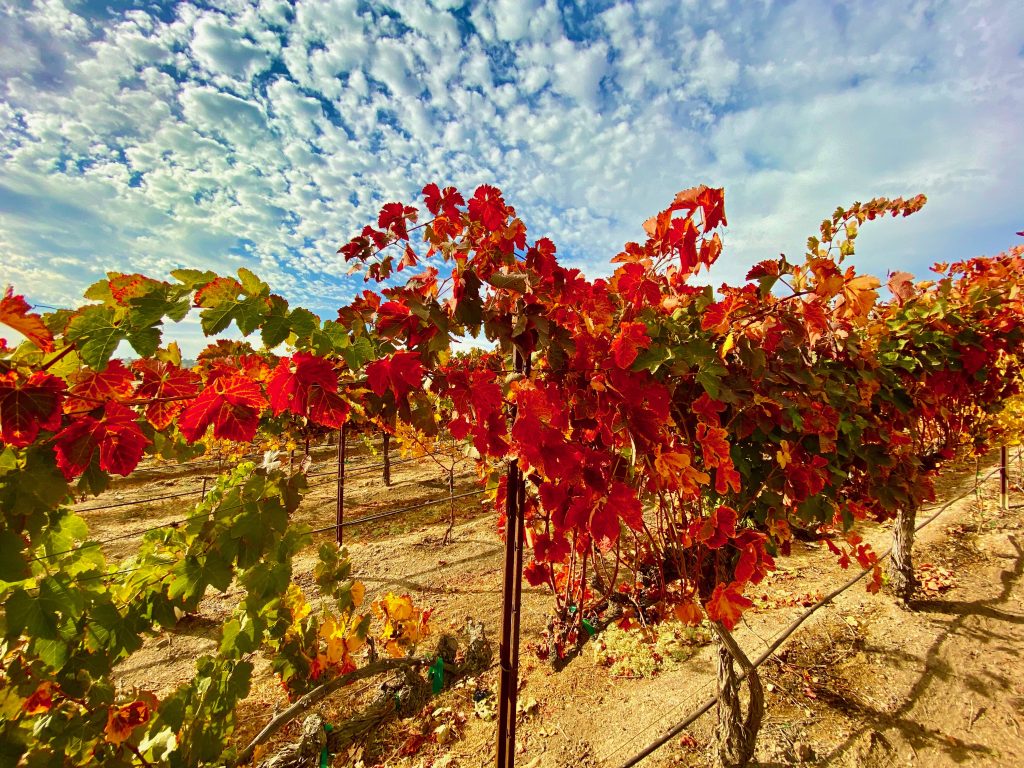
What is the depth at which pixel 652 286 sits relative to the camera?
1527 mm

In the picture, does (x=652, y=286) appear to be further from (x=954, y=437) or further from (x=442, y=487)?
(x=442, y=487)

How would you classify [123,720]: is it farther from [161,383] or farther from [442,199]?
[442,199]

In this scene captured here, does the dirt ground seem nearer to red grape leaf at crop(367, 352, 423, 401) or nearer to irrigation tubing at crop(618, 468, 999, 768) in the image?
irrigation tubing at crop(618, 468, 999, 768)

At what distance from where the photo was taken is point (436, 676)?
3.84 meters

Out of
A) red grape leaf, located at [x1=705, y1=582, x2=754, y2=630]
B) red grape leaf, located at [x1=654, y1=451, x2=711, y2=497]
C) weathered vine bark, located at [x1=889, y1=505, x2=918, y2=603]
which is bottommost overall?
weathered vine bark, located at [x1=889, y1=505, x2=918, y2=603]

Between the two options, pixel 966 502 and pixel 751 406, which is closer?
pixel 751 406

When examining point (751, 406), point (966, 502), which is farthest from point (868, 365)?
point (966, 502)

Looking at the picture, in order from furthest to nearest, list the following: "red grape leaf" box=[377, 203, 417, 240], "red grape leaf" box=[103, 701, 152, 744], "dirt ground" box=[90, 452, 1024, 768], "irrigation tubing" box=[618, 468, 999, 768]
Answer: "dirt ground" box=[90, 452, 1024, 768]
"irrigation tubing" box=[618, 468, 999, 768]
"red grape leaf" box=[103, 701, 152, 744]
"red grape leaf" box=[377, 203, 417, 240]

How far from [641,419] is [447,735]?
3.38m

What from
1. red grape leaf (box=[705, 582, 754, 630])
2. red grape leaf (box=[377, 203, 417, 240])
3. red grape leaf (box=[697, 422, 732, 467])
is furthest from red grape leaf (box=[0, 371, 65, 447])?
red grape leaf (box=[705, 582, 754, 630])

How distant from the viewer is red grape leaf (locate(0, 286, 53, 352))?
34.9 inches

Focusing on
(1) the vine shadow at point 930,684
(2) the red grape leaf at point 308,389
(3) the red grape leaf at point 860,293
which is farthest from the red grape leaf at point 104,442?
(1) the vine shadow at point 930,684

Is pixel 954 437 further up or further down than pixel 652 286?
further down

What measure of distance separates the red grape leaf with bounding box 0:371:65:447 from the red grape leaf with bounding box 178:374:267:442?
0.22 m
